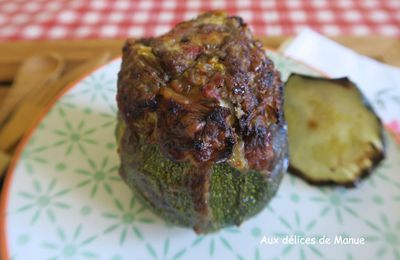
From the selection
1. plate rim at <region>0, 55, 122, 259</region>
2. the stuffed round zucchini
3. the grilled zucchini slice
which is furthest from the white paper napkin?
plate rim at <region>0, 55, 122, 259</region>

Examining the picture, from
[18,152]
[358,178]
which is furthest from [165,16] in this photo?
[358,178]

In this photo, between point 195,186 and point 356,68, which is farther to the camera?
point 356,68

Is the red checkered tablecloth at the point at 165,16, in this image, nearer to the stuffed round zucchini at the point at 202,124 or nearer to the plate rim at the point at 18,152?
the plate rim at the point at 18,152

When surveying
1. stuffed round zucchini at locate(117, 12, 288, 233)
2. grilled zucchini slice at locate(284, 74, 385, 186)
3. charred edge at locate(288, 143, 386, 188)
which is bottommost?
charred edge at locate(288, 143, 386, 188)

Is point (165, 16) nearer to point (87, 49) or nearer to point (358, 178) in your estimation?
point (87, 49)

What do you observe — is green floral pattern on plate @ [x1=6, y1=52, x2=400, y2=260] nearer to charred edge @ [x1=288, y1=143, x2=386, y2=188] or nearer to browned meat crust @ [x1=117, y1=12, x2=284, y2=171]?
charred edge @ [x1=288, y1=143, x2=386, y2=188]

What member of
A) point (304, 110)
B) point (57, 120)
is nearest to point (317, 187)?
point (304, 110)
